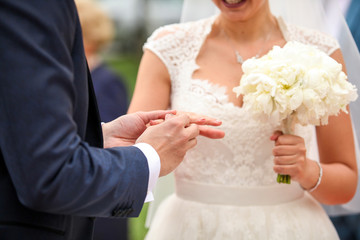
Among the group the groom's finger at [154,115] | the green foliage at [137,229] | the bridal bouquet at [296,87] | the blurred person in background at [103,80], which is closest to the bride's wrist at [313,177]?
the bridal bouquet at [296,87]

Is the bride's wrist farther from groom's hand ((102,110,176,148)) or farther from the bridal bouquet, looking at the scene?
groom's hand ((102,110,176,148))

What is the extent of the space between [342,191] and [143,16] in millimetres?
9592

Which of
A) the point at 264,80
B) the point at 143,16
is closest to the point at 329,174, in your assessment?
the point at 264,80

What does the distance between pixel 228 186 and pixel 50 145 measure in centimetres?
122

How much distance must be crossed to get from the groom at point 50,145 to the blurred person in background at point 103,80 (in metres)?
1.89

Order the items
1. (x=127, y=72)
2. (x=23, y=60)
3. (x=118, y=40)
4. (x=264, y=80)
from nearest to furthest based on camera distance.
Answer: (x=23, y=60)
(x=264, y=80)
(x=127, y=72)
(x=118, y=40)

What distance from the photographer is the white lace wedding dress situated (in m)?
2.11

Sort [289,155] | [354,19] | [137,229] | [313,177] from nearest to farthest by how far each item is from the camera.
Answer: [289,155] → [313,177] → [354,19] → [137,229]

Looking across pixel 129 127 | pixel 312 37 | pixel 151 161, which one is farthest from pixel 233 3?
pixel 151 161

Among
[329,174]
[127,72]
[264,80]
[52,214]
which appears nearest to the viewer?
[52,214]

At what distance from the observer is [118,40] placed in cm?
1213

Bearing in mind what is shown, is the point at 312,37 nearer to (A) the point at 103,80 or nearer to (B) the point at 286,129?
(B) the point at 286,129

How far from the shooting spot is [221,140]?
7.00 ft

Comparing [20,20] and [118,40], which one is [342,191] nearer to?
[20,20]
